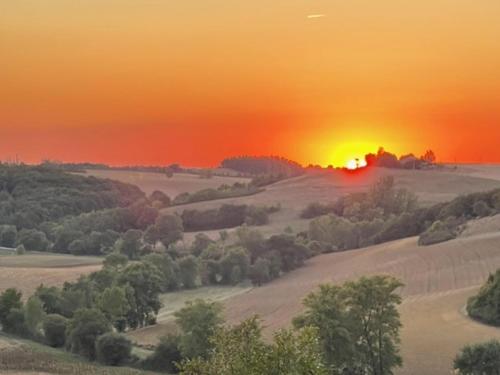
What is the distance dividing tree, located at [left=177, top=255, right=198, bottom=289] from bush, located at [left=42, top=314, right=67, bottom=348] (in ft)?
107

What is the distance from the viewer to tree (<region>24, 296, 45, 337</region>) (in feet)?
209

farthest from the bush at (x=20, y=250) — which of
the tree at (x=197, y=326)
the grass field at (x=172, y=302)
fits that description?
the tree at (x=197, y=326)

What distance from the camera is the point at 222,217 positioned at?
150875mm

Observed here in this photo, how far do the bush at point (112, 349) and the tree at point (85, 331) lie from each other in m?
1.90

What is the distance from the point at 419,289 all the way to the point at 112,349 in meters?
33.2

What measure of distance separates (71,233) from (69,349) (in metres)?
75.1

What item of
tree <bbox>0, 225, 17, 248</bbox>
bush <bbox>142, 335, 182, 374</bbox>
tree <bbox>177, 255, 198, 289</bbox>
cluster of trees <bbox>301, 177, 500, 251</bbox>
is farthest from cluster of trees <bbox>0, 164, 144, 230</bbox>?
bush <bbox>142, 335, 182, 374</bbox>

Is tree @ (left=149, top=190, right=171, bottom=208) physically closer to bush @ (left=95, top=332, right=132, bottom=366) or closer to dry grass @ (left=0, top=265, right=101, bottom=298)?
dry grass @ (left=0, top=265, right=101, bottom=298)

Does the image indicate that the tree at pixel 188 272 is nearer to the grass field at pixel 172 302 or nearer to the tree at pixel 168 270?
the tree at pixel 168 270

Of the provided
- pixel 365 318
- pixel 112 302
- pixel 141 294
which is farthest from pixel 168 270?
pixel 365 318

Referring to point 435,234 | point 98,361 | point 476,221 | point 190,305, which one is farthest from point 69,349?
point 476,221

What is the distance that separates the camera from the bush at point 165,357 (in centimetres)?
5488

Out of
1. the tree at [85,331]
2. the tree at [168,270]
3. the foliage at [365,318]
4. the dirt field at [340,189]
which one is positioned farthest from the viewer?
the dirt field at [340,189]

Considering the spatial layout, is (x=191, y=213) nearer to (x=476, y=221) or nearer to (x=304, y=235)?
(x=304, y=235)
